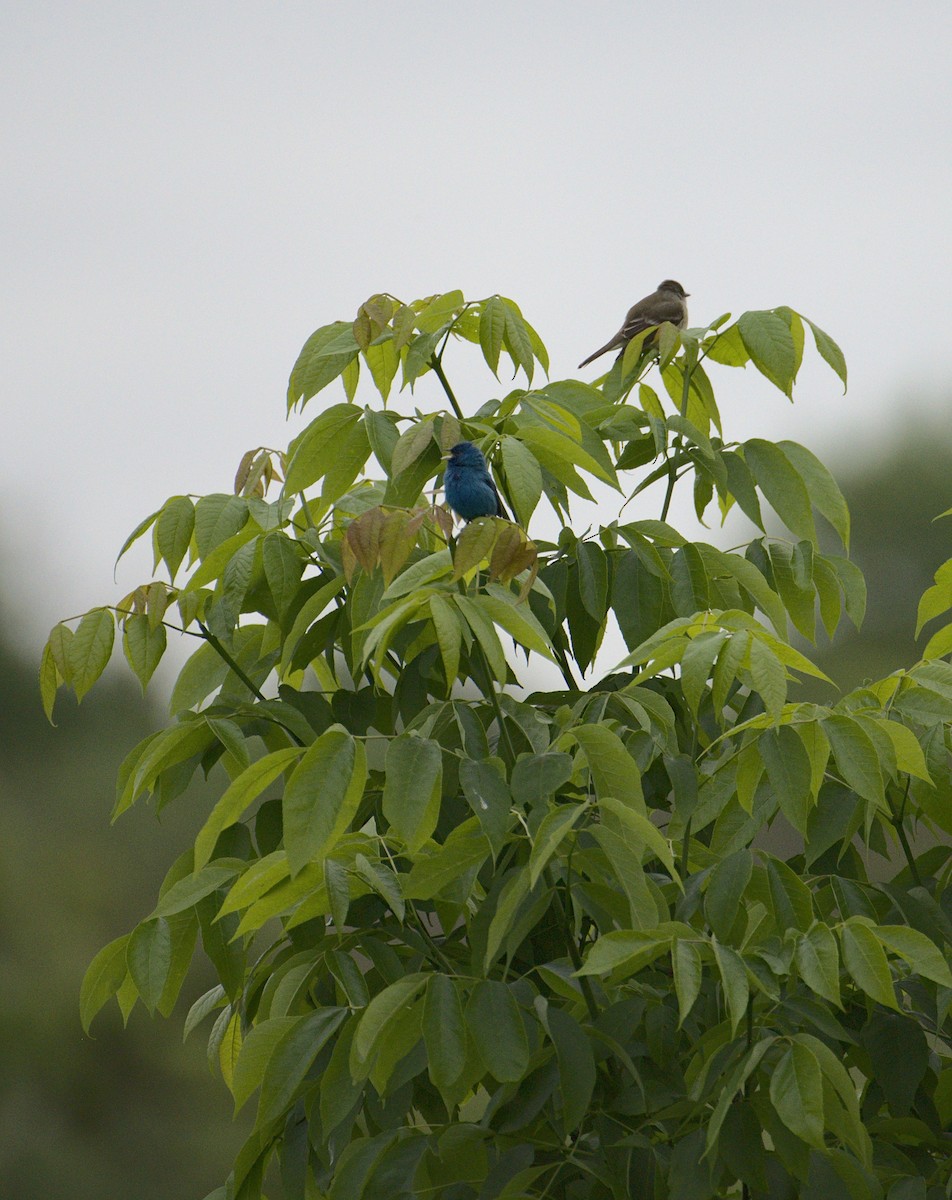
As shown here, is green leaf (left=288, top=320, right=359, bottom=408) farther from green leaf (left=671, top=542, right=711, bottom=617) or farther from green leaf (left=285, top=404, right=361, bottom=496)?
green leaf (left=671, top=542, right=711, bottom=617)

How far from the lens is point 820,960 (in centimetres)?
97

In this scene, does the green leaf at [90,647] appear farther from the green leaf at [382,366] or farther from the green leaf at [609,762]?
the green leaf at [609,762]

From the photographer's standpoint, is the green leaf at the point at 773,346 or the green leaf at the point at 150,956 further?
the green leaf at the point at 773,346

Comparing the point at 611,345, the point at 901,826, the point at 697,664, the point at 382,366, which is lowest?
the point at 901,826

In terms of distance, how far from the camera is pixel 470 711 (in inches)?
45.4

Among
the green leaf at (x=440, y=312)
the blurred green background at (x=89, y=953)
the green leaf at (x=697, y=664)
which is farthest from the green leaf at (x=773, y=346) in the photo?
the blurred green background at (x=89, y=953)

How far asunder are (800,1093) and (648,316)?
1.20 metres

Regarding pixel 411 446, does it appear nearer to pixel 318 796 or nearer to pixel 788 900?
pixel 318 796

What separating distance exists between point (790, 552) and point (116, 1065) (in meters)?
3.18

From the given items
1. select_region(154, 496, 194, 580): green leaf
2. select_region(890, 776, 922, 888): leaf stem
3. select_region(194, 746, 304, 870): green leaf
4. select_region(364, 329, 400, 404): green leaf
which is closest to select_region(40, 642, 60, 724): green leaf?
select_region(154, 496, 194, 580): green leaf

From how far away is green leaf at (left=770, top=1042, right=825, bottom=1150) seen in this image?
909 mm

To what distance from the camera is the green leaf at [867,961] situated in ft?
3.20

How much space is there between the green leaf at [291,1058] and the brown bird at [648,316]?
1.08 metres

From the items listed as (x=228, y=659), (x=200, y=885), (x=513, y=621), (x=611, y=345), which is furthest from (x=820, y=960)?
→ (x=611, y=345)
